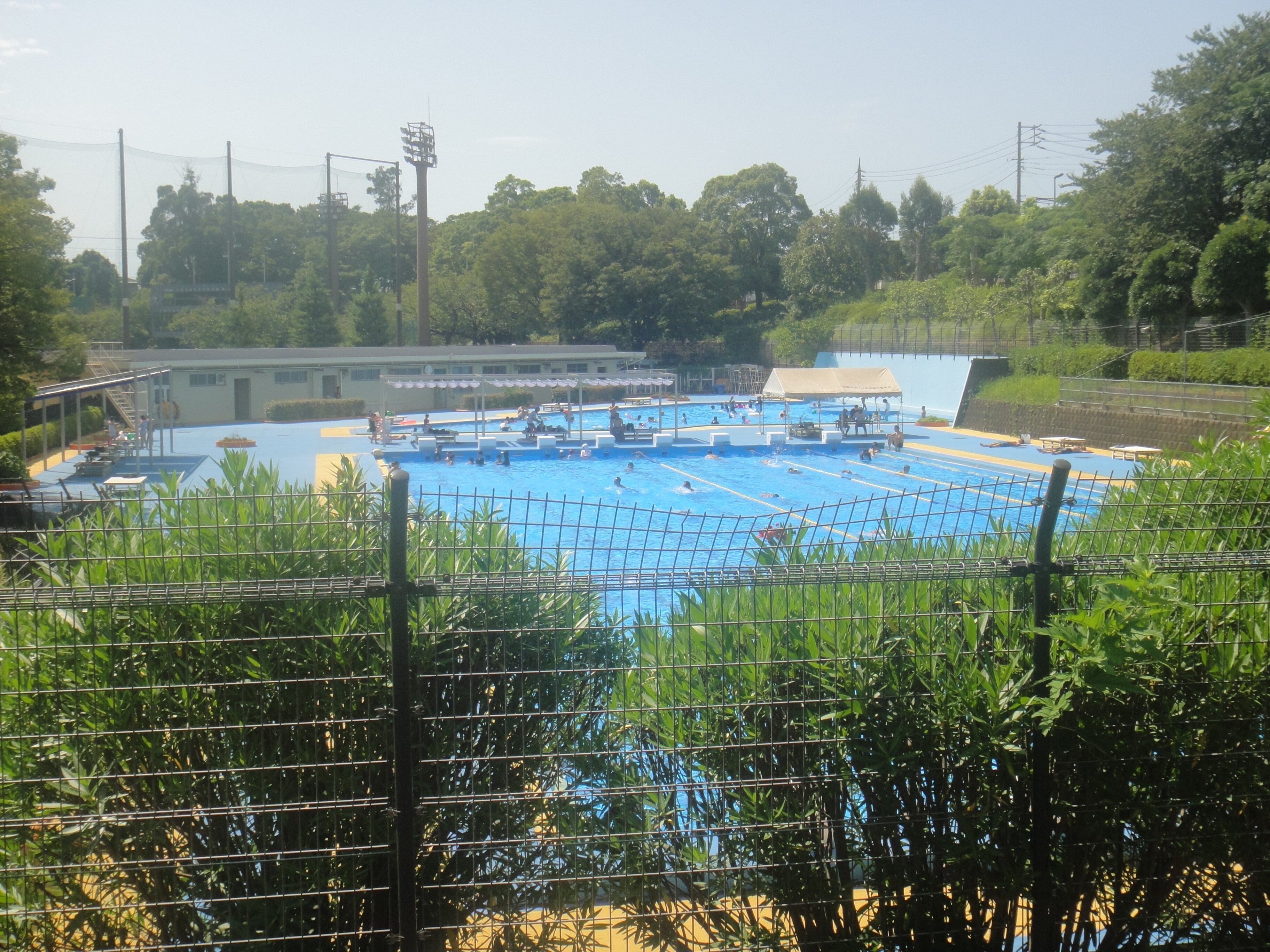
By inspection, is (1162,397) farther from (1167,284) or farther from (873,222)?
(873,222)

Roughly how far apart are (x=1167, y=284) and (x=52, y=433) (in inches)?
1402

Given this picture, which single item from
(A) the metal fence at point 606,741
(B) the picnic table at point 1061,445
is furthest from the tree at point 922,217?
(A) the metal fence at point 606,741

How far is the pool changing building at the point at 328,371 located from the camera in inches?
1503

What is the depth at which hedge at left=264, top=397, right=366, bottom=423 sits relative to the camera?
38781 mm

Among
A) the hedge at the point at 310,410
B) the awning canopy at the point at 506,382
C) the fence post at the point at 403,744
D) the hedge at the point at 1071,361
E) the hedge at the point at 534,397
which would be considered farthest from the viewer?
the hedge at the point at 534,397

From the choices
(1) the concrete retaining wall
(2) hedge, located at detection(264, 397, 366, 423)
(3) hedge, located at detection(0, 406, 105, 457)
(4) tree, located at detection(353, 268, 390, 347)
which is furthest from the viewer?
(4) tree, located at detection(353, 268, 390, 347)

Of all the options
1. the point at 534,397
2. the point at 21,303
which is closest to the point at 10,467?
the point at 21,303

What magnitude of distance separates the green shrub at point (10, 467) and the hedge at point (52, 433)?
0.37 metres

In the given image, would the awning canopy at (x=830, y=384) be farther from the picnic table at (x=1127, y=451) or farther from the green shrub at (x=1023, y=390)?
the picnic table at (x=1127, y=451)

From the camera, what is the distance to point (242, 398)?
40000 mm

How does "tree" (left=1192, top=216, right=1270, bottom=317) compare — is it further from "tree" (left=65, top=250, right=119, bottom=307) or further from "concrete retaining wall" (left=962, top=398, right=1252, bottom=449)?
"tree" (left=65, top=250, right=119, bottom=307)

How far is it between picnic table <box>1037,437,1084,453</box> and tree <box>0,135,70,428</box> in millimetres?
25762

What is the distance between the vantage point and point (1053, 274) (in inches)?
1716

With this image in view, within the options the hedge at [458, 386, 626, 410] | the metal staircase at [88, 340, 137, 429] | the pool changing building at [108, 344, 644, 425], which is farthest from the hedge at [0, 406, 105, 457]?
the hedge at [458, 386, 626, 410]
